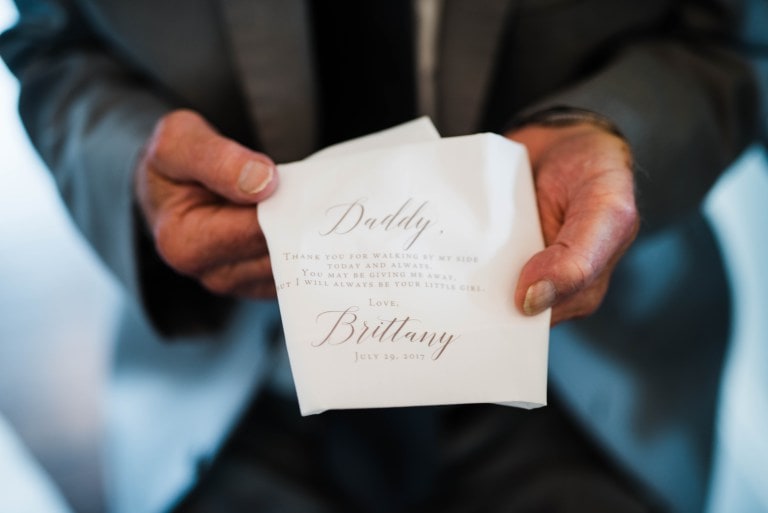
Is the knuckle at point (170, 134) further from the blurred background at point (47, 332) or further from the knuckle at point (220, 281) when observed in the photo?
the blurred background at point (47, 332)

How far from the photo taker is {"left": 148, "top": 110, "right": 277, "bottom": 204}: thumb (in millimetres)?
329

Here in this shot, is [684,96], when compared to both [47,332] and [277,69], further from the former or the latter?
[47,332]

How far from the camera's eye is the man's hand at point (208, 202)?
13.2 inches

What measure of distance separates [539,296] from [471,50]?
0.27m

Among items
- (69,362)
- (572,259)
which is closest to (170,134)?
(572,259)

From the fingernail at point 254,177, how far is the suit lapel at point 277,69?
159 millimetres

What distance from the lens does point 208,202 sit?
1.29 feet

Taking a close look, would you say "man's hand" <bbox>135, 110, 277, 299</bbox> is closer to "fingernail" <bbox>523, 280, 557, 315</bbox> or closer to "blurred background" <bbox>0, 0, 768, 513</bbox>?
"fingernail" <bbox>523, 280, 557, 315</bbox>

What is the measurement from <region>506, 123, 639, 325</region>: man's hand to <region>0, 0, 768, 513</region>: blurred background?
0.34 metres

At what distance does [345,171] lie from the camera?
1.10ft

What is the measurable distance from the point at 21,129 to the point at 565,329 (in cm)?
54

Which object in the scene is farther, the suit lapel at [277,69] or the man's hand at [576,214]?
the suit lapel at [277,69]

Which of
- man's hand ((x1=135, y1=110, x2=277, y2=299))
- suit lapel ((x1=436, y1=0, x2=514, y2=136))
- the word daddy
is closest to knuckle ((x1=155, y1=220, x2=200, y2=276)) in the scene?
man's hand ((x1=135, y1=110, x2=277, y2=299))

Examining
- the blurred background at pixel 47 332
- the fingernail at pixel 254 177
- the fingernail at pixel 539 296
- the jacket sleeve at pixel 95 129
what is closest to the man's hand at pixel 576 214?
the fingernail at pixel 539 296
